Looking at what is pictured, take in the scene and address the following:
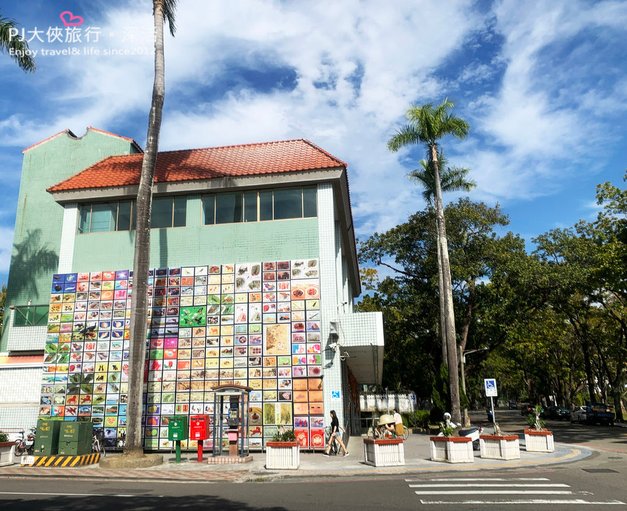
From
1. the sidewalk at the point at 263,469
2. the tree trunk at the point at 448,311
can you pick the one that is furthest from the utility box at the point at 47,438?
the tree trunk at the point at 448,311

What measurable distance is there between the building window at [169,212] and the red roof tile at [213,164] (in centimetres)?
95

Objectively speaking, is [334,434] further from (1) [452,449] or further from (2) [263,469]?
(1) [452,449]

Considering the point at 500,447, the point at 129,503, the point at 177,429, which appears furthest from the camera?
the point at 177,429

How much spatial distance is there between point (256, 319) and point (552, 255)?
24.7m

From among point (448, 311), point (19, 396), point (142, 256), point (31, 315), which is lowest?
point (19, 396)

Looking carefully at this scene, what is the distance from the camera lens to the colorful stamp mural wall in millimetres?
18531

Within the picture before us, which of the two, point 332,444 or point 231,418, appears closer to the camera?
point 332,444

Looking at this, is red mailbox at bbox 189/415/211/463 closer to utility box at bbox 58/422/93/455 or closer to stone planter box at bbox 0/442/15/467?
utility box at bbox 58/422/93/455

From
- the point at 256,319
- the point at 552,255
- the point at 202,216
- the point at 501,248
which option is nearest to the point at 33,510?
the point at 256,319

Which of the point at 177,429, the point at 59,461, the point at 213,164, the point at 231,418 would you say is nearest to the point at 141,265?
the point at 177,429

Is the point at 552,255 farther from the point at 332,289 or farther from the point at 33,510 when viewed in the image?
the point at 33,510

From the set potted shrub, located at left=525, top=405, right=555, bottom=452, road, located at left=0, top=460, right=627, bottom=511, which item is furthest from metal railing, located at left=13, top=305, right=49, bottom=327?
potted shrub, located at left=525, top=405, right=555, bottom=452

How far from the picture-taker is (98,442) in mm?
18062

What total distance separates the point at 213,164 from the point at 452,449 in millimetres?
14804
